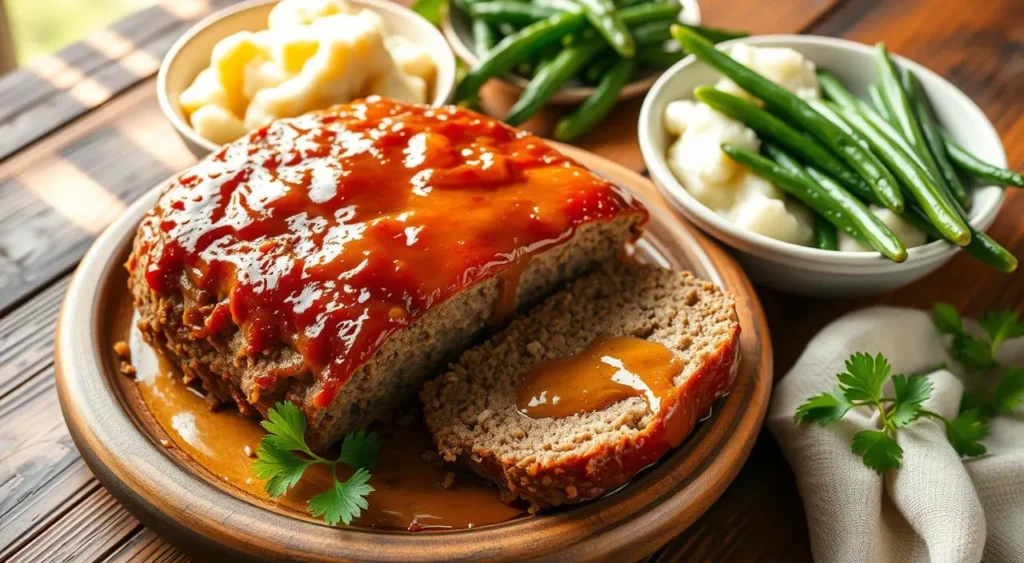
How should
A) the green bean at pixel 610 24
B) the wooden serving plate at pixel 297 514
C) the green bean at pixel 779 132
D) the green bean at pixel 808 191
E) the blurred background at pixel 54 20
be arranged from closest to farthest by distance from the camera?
1. the wooden serving plate at pixel 297 514
2. the green bean at pixel 808 191
3. the green bean at pixel 779 132
4. the green bean at pixel 610 24
5. the blurred background at pixel 54 20

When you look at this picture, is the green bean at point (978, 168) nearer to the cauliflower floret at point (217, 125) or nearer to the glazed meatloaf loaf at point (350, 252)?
the glazed meatloaf loaf at point (350, 252)

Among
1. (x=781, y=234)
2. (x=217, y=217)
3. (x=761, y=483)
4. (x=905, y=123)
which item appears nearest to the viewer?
(x=217, y=217)

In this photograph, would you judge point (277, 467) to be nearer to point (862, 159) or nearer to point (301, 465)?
point (301, 465)

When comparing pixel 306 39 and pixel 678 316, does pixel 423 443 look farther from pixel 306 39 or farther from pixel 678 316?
pixel 306 39

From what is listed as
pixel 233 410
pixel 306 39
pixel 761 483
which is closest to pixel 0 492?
pixel 233 410

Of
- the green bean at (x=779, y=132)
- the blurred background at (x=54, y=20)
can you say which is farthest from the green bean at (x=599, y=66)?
the blurred background at (x=54, y=20)

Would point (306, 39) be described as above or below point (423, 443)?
above
